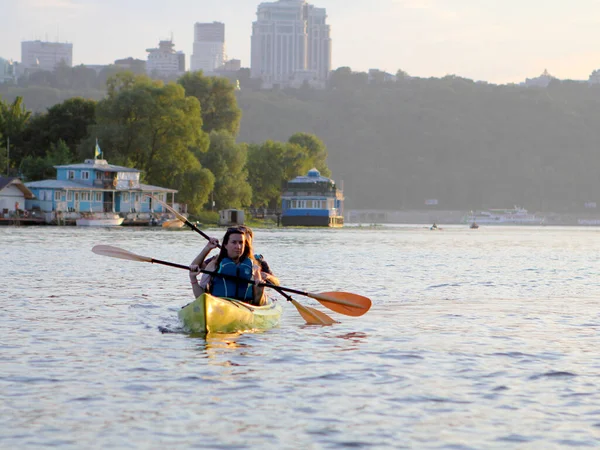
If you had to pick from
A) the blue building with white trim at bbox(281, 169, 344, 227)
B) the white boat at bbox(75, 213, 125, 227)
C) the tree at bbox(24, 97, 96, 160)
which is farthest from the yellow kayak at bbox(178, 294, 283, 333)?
the blue building with white trim at bbox(281, 169, 344, 227)

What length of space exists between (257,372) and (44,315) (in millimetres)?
8685

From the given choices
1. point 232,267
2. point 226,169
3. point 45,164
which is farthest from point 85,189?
point 232,267

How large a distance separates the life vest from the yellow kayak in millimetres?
404

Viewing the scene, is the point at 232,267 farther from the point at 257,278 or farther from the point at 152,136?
the point at 152,136

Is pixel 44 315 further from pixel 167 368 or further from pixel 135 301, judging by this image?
pixel 167 368

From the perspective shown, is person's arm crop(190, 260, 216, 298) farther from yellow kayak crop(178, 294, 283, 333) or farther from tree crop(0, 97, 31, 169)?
tree crop(0, 97, 31, 169)

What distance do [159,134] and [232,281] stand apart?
8883cm

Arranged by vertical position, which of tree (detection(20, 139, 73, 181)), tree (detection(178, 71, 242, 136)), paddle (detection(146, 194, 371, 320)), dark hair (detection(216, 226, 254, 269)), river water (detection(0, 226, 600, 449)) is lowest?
river water (detection(0, 226, 600, 449))

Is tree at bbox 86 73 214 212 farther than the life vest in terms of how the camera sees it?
Yes

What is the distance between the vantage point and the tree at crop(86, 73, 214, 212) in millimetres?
105500

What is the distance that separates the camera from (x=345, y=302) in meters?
22.6

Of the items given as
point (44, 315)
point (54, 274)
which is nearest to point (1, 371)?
point (44, 315)

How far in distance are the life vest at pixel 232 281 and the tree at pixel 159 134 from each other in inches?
3346

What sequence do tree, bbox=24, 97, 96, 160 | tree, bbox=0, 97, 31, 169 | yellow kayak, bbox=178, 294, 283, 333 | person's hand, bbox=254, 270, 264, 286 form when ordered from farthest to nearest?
tree, bbox=0, 97, 31, 169, tree, bbox=24, 97, 96, 160, person's hand, bbox=254, 270, 264, 286, yellow kayak, bbox=178, 294, 283, 333
